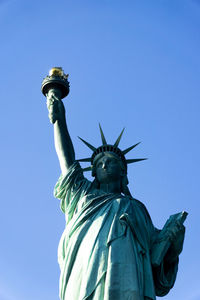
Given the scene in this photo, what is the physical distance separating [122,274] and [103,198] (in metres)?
2.16

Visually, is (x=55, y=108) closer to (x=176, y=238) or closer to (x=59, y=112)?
(x=59, y=112)

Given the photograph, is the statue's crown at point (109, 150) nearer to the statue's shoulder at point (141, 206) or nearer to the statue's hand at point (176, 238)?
the statue's shoulder at point (141, 206)

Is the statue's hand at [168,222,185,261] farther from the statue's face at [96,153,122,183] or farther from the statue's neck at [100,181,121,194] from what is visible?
the statue's face at [96,153,122,183]

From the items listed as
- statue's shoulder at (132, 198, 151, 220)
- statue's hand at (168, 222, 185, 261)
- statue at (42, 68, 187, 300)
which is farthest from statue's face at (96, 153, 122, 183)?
statue's hand at (168, 222, 185, 261)

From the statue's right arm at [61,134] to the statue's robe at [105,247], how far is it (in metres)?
0.25

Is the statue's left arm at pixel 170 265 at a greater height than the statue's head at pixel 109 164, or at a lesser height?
lesser

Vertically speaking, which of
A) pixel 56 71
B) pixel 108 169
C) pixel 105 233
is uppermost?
pixel 56 71

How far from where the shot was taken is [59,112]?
1515 centimetres

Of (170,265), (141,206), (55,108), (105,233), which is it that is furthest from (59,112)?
(170,265)

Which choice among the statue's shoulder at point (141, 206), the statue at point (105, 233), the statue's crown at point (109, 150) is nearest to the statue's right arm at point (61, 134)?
the statue at point (105, 233)

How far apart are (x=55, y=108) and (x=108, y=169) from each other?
175 cm

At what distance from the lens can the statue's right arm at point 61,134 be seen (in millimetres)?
14578

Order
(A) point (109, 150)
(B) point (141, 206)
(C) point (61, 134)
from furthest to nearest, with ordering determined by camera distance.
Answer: (A) point (109, 150) < (C) point (61, 134) < (B) point (141, 206)

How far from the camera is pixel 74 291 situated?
39.7ft
